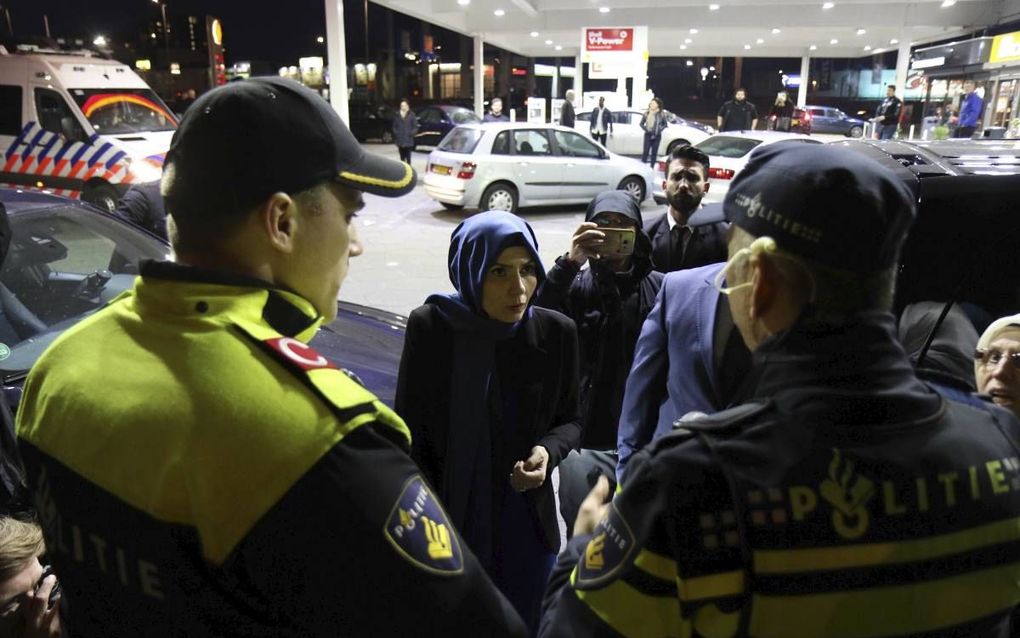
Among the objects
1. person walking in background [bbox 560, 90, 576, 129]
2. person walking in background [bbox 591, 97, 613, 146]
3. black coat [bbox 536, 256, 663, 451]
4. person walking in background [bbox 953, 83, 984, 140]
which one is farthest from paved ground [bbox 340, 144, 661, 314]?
person walking in background [bbox 953, 83, 984, 140]

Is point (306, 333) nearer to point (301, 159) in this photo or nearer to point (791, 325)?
point (301, 159)

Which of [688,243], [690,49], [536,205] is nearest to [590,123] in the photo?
[536,205]

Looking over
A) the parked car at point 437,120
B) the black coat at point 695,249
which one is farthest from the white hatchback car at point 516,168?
the parked car at point 437,120

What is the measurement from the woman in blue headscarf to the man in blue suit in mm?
242

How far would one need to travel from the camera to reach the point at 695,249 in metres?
3.82

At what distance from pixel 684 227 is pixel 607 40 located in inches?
632

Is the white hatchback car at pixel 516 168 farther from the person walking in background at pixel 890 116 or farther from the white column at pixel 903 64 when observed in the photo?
the white column at pixel 903 64

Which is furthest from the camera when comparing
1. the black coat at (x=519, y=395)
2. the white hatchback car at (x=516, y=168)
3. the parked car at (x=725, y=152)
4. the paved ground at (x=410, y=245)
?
the white hatchback car at (x=516, y=168)

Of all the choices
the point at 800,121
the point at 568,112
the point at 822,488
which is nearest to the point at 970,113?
the point at 568,112

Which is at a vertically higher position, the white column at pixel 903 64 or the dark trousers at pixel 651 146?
the white column at pixel 903 64

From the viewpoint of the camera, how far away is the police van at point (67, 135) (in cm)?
978

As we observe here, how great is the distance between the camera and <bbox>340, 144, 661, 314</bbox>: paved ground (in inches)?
289

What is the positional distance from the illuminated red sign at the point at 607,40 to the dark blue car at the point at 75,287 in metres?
16.2

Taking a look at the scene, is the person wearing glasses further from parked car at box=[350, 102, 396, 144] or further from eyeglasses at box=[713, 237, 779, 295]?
parked car at box=[350, 102, 396, 144]
